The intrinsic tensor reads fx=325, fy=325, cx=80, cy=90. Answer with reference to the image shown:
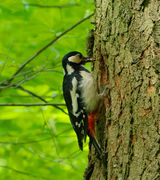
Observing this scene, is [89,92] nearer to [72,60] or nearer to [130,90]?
[72,60]

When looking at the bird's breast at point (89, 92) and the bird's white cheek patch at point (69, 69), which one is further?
the bird's white cheek patch at point (69, 69)

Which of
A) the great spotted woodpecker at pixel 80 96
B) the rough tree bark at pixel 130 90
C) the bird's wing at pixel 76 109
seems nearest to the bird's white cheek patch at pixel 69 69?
the great spotted woodpecker at pixel 80 96

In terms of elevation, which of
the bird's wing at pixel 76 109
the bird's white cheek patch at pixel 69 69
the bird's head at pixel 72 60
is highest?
the bird's head at pixel 72 60

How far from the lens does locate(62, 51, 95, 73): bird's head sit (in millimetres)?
3580

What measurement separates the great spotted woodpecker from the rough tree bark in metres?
0.45

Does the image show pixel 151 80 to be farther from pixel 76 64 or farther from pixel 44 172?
pixel 44 172

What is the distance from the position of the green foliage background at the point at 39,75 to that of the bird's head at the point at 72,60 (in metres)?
0.09

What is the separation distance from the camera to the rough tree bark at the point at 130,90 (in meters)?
2.27

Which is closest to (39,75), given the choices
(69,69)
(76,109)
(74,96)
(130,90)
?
(69,69)

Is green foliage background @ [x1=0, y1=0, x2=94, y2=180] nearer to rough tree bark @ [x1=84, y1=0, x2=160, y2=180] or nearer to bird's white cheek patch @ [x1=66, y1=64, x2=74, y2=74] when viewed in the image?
bird's white cheek patch @ [x1=66, y1=64, x2=74, y2=74]

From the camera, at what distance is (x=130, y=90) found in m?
2.49

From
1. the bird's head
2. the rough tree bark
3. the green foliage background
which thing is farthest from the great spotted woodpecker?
the rough tree bark

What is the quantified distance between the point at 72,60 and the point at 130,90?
129 cm

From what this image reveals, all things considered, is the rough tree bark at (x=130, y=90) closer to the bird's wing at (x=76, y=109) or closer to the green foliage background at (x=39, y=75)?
the bird's wing at (x=76, y=109)
